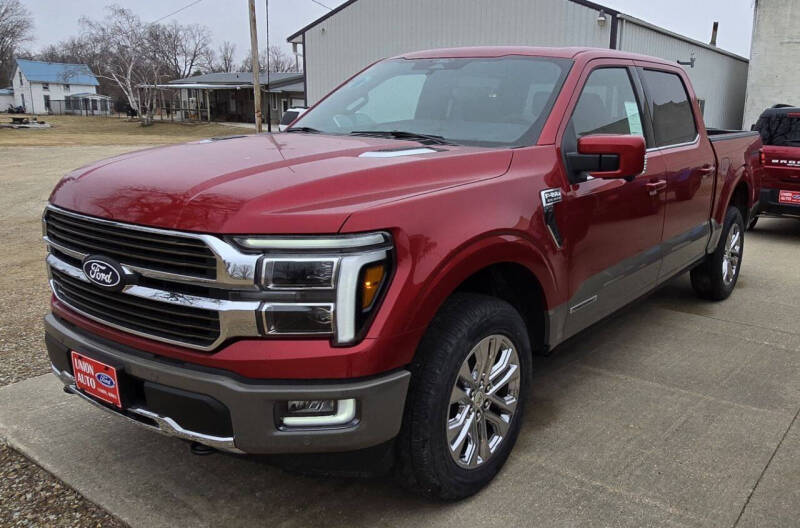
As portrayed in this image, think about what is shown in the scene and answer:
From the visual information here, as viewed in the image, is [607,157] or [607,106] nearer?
[607,157]

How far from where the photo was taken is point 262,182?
2.27 metres

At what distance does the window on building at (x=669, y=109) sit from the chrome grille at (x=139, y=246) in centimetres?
304

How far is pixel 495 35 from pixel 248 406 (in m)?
19.6

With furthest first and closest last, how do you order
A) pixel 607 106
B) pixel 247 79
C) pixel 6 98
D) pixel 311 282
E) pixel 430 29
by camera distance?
pixel 6 98, pixel 247 79, pixel 430 29, pixel 607 106, pixel 311 282

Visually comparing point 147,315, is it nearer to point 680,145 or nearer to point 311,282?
point 311,282

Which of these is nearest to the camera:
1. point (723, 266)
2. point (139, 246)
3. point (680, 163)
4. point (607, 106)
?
point (139, 246)

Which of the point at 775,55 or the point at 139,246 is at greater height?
the point at 775,55

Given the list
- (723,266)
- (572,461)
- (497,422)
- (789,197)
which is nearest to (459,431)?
(497,422)

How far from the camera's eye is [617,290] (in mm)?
3713

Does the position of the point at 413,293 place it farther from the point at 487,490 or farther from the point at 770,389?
the point at 770,389

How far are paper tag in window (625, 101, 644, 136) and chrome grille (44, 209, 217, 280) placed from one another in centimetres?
271

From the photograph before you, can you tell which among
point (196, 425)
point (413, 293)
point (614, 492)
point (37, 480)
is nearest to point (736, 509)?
point (614, 492)

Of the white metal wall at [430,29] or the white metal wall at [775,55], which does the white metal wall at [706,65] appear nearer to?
the white metal wall at [430,29]

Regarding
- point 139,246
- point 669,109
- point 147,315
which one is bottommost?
point 147,315
